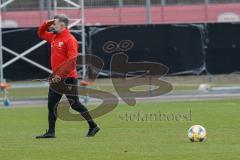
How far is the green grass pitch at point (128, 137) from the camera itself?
12.7 meters

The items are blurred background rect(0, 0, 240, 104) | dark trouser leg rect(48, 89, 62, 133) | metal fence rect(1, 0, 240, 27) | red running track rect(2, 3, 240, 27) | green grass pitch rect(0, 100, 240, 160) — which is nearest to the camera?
green grass pitch rect(0, 100, 240, 160)

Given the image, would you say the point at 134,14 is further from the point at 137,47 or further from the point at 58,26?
the point at 58,26

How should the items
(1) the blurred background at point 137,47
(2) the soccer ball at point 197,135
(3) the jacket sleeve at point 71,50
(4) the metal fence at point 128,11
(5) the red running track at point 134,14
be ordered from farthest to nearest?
(5) the red running track at point 134,14 → (4) the metal fence at point 128,11 → (1) the blurred background at point 137,47 → (3) the jacket sleeve at point 71,50 → (2) the soccer ball at point 197,135

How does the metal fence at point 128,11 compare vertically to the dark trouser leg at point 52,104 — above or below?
above

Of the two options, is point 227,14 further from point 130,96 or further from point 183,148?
point 183,148

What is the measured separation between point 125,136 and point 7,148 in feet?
9.22

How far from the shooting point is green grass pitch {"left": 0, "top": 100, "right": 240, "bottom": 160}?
1269 centimetres

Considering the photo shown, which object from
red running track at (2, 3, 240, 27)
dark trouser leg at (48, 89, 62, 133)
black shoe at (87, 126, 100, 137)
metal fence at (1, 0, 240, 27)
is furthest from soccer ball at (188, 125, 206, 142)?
red running track at (2, 3, 240, 27)

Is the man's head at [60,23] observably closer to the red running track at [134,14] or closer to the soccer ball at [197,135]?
the soccer ball at [197,135]

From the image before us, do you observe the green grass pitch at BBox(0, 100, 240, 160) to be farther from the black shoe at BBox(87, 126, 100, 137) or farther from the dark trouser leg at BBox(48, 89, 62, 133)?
the dark trouser leg at BBox(48, 89, 62, 133)

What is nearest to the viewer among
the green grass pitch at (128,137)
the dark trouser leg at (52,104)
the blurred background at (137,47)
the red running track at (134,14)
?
the green grass pitch at (128,137)

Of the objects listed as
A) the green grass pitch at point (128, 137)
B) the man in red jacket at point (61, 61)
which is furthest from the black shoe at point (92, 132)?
the green grass pitch at point (128, 137)

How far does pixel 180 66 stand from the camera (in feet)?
103

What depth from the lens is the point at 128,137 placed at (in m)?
15.5
